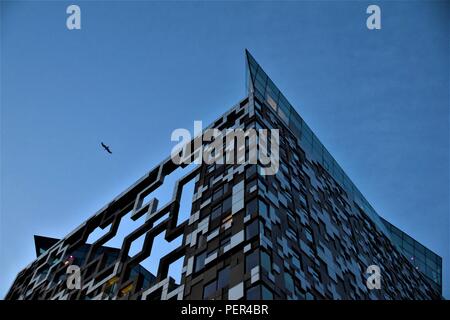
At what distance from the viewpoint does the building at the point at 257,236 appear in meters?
39.3

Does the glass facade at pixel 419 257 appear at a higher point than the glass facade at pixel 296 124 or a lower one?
lower

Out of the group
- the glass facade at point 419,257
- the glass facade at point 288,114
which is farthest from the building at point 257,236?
the glass facade at point 419,257

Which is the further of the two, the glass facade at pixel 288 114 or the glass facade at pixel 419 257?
the glass facade at pixel 419 257

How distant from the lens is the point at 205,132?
5959cm

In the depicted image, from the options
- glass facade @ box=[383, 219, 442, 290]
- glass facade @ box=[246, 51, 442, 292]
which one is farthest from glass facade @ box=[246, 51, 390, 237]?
glass facade @ box=[383, 219, 442, 290]

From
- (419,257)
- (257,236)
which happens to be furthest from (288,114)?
(419,257)

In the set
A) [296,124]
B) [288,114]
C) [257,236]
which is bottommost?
[257,236]

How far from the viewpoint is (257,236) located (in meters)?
38.7

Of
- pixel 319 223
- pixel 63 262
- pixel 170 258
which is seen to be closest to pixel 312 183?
pixel 319 223

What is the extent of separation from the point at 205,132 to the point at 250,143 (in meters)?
11.3

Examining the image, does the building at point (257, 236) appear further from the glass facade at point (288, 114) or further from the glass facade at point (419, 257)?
the glass facade at point (419, 257)

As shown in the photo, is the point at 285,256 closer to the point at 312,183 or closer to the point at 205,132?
the point at 312,183

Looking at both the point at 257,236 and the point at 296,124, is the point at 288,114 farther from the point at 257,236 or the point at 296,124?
the point at 257,236

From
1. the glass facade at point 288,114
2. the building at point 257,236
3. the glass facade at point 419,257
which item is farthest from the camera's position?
the glass facade at point 419,257
